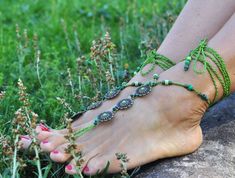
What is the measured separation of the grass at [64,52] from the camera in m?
2.46

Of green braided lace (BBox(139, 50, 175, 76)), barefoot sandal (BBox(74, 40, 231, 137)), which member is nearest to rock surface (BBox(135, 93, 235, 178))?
barefoot sandal (BBox(74, 40, 231, 137))

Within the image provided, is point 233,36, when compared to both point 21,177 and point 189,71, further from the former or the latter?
point 21,177

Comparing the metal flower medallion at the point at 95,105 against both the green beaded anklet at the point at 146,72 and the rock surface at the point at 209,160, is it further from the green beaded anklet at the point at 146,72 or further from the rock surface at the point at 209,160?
the rock surface at the point at 209,160

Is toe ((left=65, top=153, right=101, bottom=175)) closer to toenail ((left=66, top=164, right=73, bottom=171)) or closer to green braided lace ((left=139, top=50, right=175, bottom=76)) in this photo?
toenail ((left=66, top=164, right=73, bottom=171))

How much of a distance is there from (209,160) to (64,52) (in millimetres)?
1505

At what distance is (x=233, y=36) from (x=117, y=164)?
63 cm

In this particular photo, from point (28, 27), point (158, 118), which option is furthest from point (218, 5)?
point (28, 27)

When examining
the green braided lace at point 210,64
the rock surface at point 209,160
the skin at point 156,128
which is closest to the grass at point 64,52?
the skin at point 156,128

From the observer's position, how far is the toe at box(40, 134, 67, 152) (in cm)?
212

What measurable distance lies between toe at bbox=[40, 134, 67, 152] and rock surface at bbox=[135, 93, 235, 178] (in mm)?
319

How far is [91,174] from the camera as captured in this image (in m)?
2.00

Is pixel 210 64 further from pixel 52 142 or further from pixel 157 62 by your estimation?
pixel 52 142

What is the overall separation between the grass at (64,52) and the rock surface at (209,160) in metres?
0.36

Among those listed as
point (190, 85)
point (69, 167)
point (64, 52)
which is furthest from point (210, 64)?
point (64, 52)
